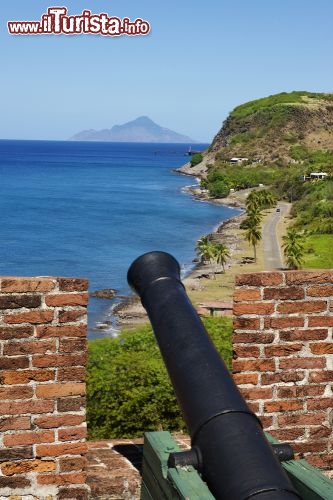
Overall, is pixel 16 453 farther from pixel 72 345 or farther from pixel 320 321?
pixel 320 321

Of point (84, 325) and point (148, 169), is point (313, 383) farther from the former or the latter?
point (148, 169)

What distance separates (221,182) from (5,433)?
115 metres

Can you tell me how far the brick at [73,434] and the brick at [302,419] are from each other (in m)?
1.12

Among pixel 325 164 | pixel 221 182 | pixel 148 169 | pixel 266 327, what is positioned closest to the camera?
pixel 266 327

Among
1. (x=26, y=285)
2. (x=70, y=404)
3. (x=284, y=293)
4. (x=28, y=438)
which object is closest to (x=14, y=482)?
(x=28, y=438)

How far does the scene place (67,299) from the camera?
12.2 ft

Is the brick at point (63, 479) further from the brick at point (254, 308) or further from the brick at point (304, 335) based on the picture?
the brick at point (304, 335)

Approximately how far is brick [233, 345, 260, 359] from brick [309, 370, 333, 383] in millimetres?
362

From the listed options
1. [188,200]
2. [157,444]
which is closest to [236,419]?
[157,444]

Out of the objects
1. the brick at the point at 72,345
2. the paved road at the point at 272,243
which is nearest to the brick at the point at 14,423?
the brick at the point at 72,345

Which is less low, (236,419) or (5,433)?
(236,419)

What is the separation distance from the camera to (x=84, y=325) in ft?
12.3

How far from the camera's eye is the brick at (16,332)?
12.0 feet

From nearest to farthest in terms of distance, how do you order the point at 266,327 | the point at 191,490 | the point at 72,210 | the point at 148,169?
the point at 191,490
the point at 266,327
the point at 72,210
the point at 148,169
